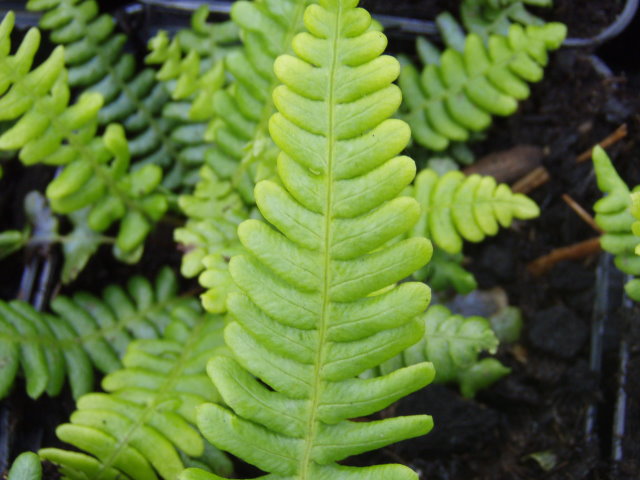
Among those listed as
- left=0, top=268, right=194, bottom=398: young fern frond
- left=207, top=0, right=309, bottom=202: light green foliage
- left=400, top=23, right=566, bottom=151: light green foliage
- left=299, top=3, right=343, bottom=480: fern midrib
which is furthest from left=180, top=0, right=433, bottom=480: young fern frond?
left=400, top=23, right=566, bottom=151: light green foliage

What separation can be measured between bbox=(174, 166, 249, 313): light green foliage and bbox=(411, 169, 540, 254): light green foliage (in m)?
0.59

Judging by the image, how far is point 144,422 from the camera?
168cm

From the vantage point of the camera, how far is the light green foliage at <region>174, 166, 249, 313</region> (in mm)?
1741

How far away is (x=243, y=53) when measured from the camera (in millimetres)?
2080

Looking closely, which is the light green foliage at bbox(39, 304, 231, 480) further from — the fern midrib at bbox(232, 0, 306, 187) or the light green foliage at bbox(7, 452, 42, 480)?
the fern midrib at bbox(232, 0, 306, 187)

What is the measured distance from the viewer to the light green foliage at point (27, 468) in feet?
4.58

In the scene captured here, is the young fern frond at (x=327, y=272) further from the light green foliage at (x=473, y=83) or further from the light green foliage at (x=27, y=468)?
the light green foliage at (x=473, y=83)

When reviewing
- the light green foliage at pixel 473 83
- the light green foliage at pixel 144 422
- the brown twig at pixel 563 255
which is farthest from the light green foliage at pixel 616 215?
the light green foliage at pixel 144 422

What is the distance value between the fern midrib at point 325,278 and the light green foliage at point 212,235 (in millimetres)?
420

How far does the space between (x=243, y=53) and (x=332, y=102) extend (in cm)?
83

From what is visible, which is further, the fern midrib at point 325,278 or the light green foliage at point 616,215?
the light green foliage at point 616,215

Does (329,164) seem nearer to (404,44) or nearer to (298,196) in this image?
(298,196)

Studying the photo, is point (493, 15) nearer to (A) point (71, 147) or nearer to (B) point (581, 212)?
(B) point (581, 212)

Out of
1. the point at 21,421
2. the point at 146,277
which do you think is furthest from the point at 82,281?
the point at 21,421
